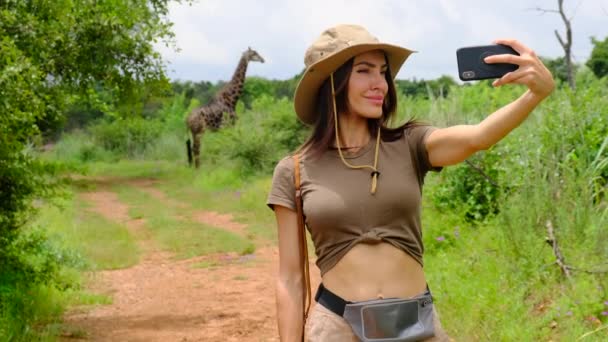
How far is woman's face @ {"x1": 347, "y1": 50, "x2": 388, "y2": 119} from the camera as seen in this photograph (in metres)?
2.75

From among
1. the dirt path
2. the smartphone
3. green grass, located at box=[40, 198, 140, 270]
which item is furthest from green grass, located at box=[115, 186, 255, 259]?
the smartphone

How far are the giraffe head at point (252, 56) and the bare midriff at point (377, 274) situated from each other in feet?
70.7

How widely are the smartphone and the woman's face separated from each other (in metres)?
0.30

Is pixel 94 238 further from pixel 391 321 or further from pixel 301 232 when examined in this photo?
pixel 391 321

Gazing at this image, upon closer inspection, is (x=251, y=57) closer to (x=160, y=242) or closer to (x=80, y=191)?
(x=80, y=191)

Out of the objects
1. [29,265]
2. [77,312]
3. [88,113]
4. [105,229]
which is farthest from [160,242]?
[88,113]

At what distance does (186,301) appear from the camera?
849 centimetres

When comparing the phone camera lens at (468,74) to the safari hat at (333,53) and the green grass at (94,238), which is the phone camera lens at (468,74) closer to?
the safari hat at (333,53)

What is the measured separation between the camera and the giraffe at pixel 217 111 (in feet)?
75.8

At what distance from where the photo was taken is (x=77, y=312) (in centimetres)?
811

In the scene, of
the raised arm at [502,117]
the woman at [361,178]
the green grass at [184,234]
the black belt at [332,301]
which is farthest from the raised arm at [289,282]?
the green grass at [184,234]

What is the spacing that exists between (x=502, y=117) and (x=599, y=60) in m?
19.0

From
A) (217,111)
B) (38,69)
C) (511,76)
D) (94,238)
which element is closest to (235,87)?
(217,111)

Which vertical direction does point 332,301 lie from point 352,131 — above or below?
below
